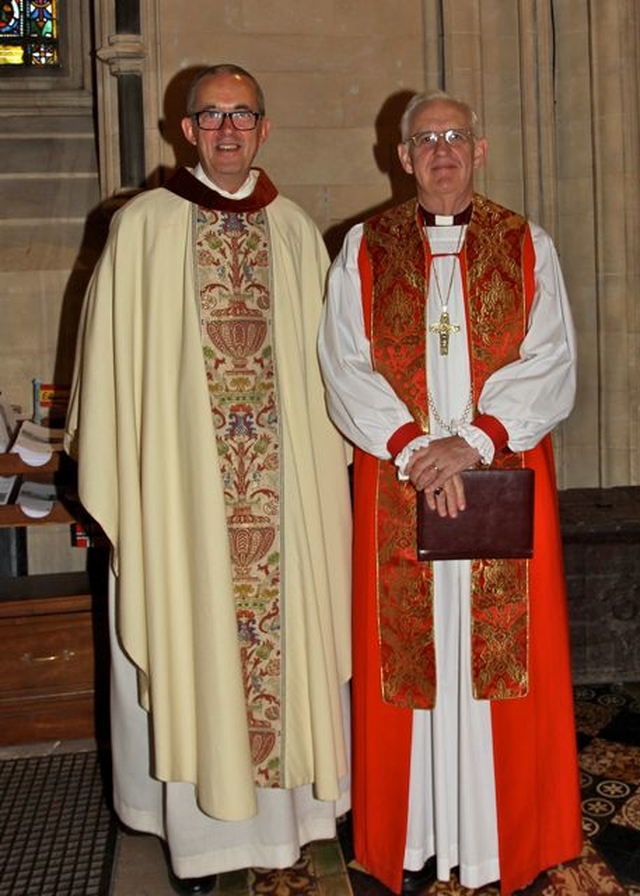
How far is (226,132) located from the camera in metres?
2.54

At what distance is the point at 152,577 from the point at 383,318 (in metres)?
0.90

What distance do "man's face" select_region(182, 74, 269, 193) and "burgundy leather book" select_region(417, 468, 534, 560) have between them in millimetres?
980

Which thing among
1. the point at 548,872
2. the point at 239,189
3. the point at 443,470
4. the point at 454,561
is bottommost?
the point at 548,872

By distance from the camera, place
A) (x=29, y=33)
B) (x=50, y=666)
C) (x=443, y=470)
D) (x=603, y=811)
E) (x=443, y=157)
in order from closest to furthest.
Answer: (x=443, y=470), (x=443, y=157), (x=603, y=811), (x=50, y=666), (x=29, y=33)

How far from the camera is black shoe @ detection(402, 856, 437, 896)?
A: 8.96 ft

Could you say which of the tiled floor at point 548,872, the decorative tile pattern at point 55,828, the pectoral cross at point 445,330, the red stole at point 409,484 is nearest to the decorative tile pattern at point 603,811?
the tiled floor at point 548,872

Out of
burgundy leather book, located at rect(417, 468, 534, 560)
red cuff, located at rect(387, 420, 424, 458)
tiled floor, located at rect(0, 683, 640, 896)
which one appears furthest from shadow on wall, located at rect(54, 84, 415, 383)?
tiled floor, located at rect(0, 683, 640, 896)

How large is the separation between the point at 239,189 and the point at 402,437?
2.63 feet

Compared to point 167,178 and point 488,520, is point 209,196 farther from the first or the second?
point 167,178

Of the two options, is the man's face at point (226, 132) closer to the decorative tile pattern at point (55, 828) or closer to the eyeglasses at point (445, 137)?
the eyeglasses at point (445, 137)

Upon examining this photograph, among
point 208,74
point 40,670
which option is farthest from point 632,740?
point 208,74

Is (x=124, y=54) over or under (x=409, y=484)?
over

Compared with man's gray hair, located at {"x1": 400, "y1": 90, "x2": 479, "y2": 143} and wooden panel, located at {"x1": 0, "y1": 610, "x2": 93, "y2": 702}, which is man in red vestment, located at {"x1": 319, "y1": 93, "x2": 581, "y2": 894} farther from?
wooden panel, located at {"x1": 0, "y1": 610, "x2": 93, "y2": 702}

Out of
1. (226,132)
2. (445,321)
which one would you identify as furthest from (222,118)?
(445,321)
